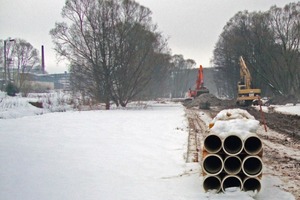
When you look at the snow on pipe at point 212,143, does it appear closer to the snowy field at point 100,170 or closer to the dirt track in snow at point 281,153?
the snowy field at point 100,170

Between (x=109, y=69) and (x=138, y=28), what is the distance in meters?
4.75

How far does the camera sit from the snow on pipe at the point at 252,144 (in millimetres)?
5292

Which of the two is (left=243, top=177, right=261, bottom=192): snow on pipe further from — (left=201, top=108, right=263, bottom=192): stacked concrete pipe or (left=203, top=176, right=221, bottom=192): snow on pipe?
(left=203, top=176, right=221, bottom=192): snow on pipe

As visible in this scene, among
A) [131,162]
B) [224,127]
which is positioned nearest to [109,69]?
[131,162]

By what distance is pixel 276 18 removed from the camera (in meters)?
45.1

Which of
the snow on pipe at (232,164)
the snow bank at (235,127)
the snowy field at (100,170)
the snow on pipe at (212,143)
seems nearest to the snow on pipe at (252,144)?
the snow bank at (235,127)

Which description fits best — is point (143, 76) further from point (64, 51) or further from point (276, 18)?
point (276, 18)

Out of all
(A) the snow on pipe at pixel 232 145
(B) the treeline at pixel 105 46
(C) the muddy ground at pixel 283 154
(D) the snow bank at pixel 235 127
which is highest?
(B) the treeline at pixel 105 46

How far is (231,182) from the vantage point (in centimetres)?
551

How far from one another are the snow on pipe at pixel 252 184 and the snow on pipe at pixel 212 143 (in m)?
0.68

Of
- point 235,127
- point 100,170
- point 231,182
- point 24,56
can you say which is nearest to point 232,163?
point 231,182

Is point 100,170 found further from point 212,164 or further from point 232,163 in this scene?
point 232,163

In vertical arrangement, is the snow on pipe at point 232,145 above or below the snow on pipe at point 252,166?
above

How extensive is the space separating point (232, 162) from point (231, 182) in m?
0.33
